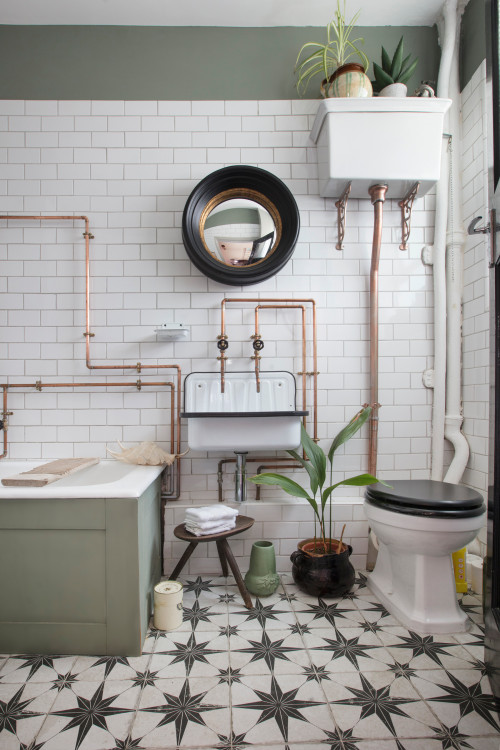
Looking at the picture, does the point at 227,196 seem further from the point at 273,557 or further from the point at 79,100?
the point at 273,557

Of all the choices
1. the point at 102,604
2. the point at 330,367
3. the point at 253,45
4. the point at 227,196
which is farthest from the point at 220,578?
the point at 253,45

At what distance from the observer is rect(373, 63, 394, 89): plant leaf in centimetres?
259

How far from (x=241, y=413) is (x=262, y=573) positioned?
2.66 ft

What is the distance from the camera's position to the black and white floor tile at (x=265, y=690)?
1438mm

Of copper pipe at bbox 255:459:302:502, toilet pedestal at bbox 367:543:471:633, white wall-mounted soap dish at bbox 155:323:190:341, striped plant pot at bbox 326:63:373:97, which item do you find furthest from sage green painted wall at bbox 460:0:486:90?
toilet pedestal at bbox 367:543:471:633

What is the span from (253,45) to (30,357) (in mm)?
2291

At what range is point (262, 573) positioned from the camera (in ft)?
7.75

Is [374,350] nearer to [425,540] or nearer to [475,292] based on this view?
[475,292]

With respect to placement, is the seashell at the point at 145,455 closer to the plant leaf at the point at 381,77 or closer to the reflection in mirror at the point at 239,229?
the reflection in mirror at the point at 239,229

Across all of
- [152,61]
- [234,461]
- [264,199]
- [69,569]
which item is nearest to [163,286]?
[264,199]

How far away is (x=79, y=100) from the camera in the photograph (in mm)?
2795

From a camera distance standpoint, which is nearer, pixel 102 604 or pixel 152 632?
pixel 102 604

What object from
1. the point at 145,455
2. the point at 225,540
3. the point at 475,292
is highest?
the point at 475,292

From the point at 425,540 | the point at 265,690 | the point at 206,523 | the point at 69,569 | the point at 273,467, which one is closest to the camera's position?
the point at 265,690
